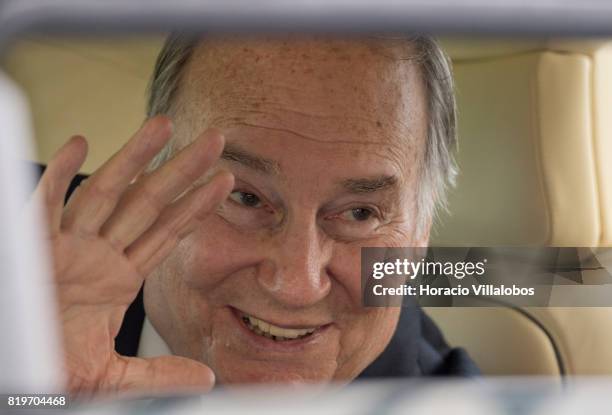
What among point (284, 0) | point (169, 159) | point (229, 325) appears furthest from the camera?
point (229, 325)

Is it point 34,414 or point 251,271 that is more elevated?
point 251,271

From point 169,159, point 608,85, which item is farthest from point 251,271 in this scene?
point 608,85

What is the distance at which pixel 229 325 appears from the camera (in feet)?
3.73

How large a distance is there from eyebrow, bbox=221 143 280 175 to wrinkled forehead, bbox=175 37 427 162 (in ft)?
0.14

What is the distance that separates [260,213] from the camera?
42.4 inches

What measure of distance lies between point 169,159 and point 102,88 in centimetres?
15

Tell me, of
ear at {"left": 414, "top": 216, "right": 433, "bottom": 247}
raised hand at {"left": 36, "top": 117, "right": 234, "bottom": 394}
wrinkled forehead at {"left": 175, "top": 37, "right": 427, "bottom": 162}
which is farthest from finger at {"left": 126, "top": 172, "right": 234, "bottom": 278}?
ear at {"left": 414, "top": 216, "right": 433, "bottom": 247}

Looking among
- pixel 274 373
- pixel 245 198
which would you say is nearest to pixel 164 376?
pixel 274 373

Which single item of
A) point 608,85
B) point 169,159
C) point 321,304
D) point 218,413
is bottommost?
point 218,413

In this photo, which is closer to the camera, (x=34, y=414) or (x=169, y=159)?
(x=34, y=414)

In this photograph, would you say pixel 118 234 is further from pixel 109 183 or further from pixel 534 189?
pixel 534 189

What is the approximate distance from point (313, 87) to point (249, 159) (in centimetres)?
13

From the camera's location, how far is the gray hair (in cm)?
104

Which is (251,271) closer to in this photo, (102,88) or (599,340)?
(102,88)
